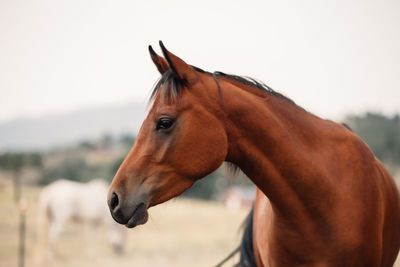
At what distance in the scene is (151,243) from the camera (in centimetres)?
1538

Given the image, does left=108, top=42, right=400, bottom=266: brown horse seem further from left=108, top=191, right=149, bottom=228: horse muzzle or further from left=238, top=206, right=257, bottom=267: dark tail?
left=238, top=206, right=257, bottom=267: dark tail

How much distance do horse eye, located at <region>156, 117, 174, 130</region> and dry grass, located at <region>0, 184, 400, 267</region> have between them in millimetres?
5639

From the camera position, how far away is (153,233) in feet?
59.5

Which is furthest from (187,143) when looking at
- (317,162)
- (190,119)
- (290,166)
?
(317,162)

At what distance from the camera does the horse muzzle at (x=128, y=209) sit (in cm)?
194

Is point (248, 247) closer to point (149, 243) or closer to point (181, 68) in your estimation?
point (181, 68)

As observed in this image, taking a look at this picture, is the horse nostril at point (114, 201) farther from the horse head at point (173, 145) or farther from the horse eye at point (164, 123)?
the horse eye at point (164, 123)

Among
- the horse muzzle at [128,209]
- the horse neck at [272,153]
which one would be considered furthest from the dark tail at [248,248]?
the horse muzzle at [128,209]

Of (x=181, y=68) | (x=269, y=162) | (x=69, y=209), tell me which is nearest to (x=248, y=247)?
(x=269, y=162)

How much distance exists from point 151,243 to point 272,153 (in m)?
14.2

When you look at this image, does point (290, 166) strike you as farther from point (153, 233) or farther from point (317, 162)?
point (153, 233)

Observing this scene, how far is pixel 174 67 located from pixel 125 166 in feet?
1.97

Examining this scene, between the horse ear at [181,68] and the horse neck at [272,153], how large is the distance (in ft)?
0.72

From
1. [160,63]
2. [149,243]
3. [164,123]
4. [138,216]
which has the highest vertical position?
[160,63]
